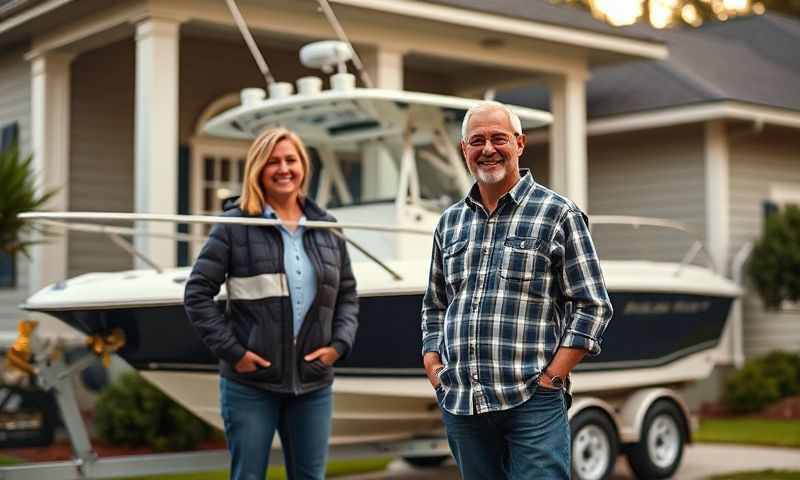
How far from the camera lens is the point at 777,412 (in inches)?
527

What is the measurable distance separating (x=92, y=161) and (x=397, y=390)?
5849mm

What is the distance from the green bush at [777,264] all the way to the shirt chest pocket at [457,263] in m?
10.6

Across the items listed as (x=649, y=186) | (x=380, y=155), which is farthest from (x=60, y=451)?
(x=649, y=186)

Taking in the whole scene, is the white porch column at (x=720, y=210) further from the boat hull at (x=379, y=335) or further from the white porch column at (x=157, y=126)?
the white porch column at (x=157, y=126)

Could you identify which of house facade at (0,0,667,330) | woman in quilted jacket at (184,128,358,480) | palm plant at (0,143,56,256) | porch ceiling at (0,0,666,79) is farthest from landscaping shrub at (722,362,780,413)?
woman in quilted jacket at (184,128,358,480)

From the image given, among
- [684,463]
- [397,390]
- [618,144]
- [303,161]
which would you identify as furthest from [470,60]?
[303,161]

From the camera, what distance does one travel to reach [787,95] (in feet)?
50.7

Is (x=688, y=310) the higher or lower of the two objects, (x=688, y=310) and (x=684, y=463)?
the higher

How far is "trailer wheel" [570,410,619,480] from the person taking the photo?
8227 millimetres

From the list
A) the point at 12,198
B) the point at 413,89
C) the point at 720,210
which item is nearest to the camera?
the point at 12,198

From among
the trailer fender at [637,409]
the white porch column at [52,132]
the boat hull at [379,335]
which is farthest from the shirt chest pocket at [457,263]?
the white porch column at [52,132]

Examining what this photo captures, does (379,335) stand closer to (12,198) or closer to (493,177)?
(12,198)

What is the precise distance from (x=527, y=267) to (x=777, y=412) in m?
10.4

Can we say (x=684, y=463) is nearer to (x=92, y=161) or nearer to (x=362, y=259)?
(x=362, y=259)
